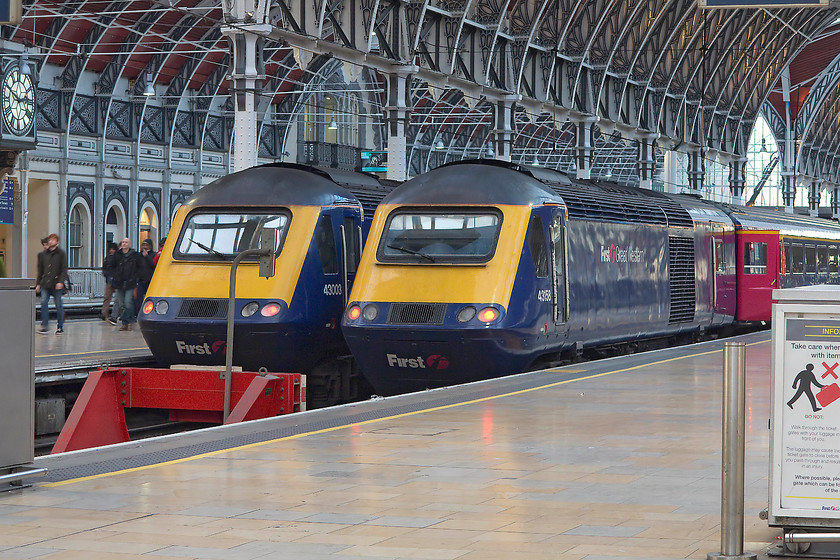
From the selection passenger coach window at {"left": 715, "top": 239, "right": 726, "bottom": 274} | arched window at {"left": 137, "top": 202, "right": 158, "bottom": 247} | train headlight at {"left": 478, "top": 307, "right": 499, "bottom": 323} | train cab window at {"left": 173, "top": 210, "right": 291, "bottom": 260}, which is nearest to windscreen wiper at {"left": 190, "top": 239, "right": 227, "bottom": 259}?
train cab window at {"left": 173, "top": 210, "right": 291, "bottom": 260}

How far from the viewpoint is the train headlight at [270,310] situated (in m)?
16.9

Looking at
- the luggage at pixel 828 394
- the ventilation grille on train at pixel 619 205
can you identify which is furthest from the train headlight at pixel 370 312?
the luggage at pixel 828 394

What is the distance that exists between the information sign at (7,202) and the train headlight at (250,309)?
22.0 meters

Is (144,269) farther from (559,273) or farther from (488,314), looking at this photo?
(488,314)

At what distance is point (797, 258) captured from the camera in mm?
33250

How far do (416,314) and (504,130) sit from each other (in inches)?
826

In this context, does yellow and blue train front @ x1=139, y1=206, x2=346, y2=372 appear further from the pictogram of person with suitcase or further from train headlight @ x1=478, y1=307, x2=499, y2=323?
the pictogram of person with suitcase

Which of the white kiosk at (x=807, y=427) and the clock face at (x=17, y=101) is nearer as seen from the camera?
the white kiosk at (x=807, y=427)

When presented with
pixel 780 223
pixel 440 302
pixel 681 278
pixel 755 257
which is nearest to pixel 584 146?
pixel 780 223

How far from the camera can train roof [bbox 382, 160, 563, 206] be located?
55.3 ft

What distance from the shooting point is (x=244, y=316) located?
55.8 feet

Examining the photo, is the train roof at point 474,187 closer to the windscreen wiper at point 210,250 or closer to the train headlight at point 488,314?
the train headlight at point 488,314

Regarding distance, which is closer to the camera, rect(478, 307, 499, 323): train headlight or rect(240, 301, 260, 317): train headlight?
rect(478, 307, 499, 323): train headlight

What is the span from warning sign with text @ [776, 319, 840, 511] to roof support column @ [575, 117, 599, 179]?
35346 millimetres
